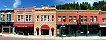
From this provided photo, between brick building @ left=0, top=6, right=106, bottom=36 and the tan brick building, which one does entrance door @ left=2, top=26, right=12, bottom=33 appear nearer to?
brick building @ left=0, top=6, right=106, bottom=36

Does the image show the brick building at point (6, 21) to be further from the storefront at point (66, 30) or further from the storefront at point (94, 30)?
the storefront at point (94, 30)

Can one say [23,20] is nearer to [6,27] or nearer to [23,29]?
[23,29]

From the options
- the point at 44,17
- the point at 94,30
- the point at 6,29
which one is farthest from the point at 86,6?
the point at 6,29

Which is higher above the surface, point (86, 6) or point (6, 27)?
point (86, 6)

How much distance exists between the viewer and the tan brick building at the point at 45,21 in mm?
77312

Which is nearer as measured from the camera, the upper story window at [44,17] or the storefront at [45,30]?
the storefront at [45,30]

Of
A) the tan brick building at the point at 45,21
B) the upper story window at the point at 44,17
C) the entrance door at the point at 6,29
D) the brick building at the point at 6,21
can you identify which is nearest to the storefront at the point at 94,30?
the tan brick building at the point at 45,21

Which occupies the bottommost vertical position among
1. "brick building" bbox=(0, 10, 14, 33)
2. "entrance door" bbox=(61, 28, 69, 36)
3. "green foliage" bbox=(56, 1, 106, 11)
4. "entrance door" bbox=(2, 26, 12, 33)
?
"entrance door" bbox=(61, 28, 69, 36)

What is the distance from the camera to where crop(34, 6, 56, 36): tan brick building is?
77.3 m

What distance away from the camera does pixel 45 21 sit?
7788cm

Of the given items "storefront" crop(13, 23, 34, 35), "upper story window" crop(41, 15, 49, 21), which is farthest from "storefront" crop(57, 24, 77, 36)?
"storefront" crop(13, 23, 34, 35)

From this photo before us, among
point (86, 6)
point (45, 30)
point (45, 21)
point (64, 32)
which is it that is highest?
point (86, 6)

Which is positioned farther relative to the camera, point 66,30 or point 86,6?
point 86,6

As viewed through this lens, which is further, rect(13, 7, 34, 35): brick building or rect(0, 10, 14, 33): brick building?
rect(0, 10, 14, 33): brick building
